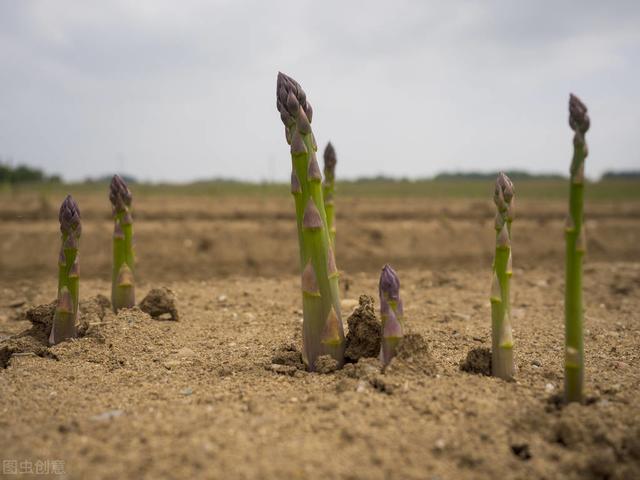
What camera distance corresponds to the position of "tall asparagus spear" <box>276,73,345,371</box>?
13.1 ft

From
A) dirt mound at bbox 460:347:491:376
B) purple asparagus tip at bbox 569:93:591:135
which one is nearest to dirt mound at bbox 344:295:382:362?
dirt mound at bbox 460:347:491:376

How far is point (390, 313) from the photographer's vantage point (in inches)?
150

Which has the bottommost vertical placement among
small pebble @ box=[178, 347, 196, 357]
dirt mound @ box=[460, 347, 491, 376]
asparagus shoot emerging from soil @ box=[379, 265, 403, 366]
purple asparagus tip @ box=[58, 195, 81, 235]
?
small pebble @ box=[178, 347, 196, 357]

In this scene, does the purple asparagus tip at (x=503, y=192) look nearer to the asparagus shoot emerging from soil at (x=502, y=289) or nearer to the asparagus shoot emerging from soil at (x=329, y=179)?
the asparagus shoot emerging from soil at (x=502, y=289)

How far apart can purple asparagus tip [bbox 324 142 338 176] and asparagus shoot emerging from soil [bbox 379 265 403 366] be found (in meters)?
3.12

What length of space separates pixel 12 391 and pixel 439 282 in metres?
6.71

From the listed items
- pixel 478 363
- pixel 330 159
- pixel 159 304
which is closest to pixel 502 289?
pixel 478 363

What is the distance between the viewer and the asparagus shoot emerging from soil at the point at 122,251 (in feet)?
19.9

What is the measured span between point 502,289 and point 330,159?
3602 mm

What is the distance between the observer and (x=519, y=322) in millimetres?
6254

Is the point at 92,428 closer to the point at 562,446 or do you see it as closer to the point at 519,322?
the point at 562,446

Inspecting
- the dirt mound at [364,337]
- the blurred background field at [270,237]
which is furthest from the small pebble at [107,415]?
the blurred background field at [270,237]

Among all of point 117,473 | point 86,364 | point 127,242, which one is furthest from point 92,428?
point 127,242

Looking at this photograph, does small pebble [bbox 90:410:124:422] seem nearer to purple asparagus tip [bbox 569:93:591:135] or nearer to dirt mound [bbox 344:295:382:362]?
dirt mound [bbox 344:295:382:362]
